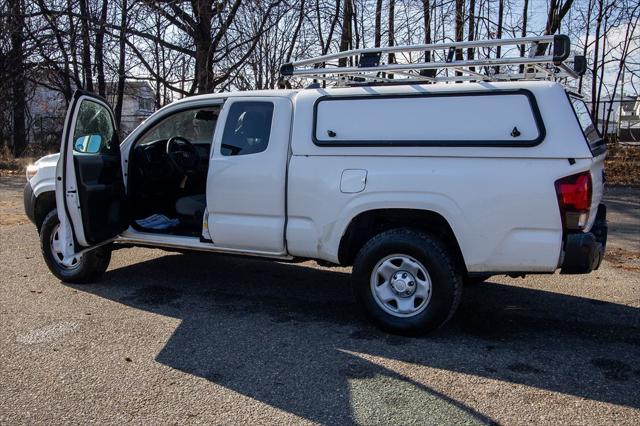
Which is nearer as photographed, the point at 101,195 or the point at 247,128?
the point at 247,128

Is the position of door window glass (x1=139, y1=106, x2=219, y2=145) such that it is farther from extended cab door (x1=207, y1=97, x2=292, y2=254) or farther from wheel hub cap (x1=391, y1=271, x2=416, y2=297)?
wheel hub cap (x1=391, y1=271, x2=416, y2=297)

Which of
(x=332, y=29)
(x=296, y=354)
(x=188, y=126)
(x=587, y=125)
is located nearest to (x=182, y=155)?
(x=188, y=126)

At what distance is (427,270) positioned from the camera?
435 centimetres

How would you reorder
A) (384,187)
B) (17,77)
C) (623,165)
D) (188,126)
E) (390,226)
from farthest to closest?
(17,77) < (623,165) < (188,126) < (390,226) < (384,187)

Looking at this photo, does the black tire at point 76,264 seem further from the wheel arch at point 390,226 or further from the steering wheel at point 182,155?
the wheel arch at point 390,226

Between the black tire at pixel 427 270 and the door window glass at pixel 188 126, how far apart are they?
227 cm

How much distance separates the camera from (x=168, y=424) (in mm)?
3158

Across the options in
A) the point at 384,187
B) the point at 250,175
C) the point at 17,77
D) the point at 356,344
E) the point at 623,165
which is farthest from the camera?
the point at 17,77

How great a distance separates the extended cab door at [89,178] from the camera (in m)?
4.94

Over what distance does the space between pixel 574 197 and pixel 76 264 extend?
4.60 meters

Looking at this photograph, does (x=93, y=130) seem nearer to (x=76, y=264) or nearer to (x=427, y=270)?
(x=76, y=264)

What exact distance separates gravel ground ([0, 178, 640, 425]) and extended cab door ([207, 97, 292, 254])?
67 cm

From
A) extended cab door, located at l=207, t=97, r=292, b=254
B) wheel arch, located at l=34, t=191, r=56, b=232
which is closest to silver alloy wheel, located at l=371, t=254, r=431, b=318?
extended cab door, located at l=207, t=97, r=292, b=254

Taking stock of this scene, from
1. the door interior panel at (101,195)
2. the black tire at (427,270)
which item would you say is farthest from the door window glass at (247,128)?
the black tire at (427,270)
